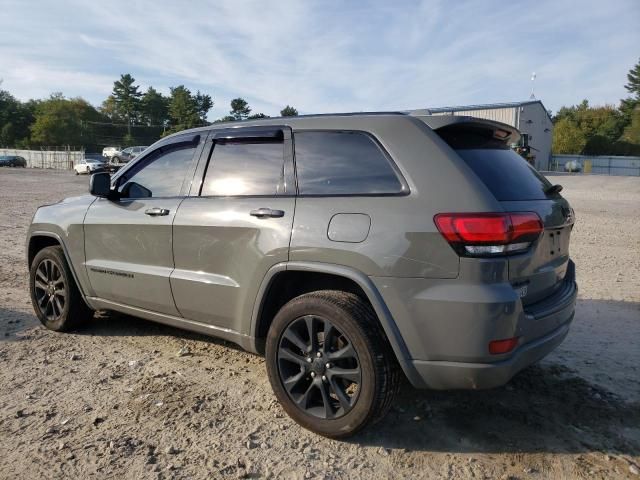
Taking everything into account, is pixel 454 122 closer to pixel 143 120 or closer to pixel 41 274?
pixel 41 274

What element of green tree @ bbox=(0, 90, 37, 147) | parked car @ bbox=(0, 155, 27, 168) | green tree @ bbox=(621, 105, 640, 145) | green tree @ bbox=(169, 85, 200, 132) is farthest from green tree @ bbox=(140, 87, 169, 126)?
green tree @ bbox=(621, 105, 640, 145)

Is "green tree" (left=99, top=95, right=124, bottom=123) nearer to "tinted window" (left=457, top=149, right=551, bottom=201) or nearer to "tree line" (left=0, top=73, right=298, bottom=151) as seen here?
"tree line" (left=0, top=73, right=298, bottom=151)

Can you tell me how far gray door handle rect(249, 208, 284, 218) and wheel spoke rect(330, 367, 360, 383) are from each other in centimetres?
97

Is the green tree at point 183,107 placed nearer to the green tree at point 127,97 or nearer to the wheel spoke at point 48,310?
the green tree at point 127,97

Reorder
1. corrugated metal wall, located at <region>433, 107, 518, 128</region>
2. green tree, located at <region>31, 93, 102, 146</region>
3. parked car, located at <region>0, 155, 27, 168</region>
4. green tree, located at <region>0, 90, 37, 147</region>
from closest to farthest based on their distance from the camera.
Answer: corrugated metal wall, located at <region>433, 107, 518, 128</region> < parked car, located at <region>0, 155, 27, 168</region> < green tree, located at <region>31, 93, 102, 146</region> < green tree, located at <region>0, 90, 37, 147</region>

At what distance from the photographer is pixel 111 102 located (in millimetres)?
99250

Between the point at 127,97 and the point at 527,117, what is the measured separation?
7715 cm

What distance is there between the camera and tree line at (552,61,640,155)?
6506 cm

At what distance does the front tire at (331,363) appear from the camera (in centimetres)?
270

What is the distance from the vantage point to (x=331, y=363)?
2.86 m

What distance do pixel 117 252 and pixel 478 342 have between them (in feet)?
9.55

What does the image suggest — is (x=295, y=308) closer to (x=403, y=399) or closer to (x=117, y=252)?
(x=403, y=399)

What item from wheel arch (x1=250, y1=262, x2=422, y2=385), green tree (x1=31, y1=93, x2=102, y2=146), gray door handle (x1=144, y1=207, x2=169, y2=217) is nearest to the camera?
wheel arch (x1=250, y1=262, x2=422, y2=385)

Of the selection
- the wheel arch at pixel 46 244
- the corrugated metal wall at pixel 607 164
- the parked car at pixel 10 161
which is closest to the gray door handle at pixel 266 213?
the wheel arch at pixel 46 244
